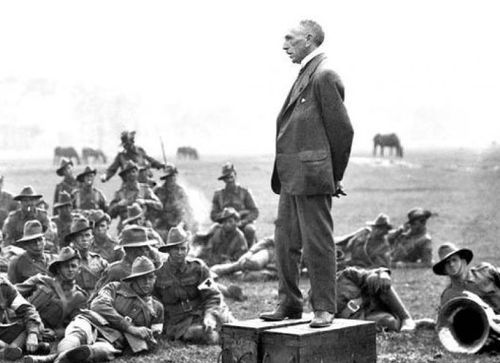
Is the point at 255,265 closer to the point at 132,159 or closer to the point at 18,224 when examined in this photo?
the point at 18,224

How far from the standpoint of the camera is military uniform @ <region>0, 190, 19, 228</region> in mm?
18352

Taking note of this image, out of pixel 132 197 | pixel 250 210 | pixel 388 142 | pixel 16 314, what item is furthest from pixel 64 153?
pixel 16 314

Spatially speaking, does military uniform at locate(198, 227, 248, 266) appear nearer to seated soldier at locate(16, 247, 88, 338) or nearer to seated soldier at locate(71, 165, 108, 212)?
seated soldier at locate(71, 165, 108, 212)

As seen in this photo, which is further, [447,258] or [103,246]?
[103,246]

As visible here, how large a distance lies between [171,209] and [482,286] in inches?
348

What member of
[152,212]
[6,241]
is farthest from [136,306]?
[152,212]

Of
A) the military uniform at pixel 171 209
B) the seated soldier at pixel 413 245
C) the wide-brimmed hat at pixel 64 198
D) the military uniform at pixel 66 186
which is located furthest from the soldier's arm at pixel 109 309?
→ the military uniform at pixel 66 186

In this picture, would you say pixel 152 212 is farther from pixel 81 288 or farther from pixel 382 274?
pixel 382 274

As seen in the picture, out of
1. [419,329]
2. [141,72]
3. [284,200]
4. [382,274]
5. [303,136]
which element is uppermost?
[141,72]

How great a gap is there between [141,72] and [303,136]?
40.5 m

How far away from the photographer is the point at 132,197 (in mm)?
17938

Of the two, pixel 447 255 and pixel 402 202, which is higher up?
pixel 447 255

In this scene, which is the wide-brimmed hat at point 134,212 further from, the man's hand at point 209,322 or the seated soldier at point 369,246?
the man's hand at point 209,322

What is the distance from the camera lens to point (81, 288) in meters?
11.4
